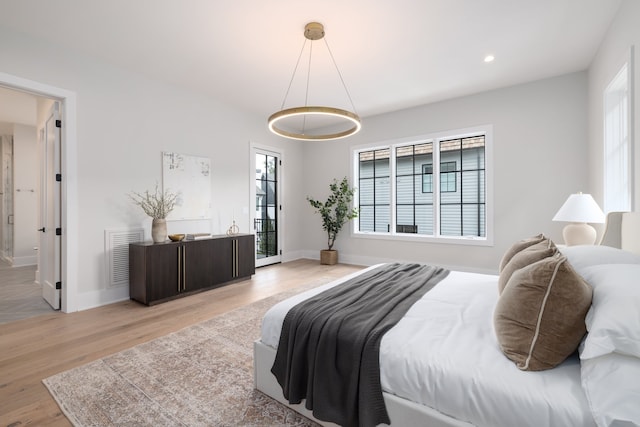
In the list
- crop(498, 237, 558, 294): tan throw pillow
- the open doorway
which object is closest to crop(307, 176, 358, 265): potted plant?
crop(498, 237, 558, 294): tan throw pillow

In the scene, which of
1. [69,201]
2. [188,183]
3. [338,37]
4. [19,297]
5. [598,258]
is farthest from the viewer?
[188,183]

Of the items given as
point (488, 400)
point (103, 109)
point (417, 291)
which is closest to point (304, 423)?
point (488, 400)

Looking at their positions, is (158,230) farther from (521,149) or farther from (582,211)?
(521,149)

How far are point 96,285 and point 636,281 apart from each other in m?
4.68

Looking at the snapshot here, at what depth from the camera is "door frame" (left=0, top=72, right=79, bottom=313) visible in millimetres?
3377

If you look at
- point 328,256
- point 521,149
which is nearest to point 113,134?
point 328,256

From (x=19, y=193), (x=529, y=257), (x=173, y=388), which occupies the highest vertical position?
(x=19, y=193)

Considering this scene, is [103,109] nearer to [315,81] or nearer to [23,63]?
[23,63]

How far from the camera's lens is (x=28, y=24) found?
2.94 meters

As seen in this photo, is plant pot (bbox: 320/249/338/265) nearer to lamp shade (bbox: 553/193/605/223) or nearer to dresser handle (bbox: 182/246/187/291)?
dresser handle (bbox: 182/246/187/291)

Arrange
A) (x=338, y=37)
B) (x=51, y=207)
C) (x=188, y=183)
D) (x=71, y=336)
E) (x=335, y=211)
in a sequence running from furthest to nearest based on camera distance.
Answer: (x=335, y=211)
(x=188, y=183)
(x=51, y=207)
(x=338, y=37)
(x=71, y=336)

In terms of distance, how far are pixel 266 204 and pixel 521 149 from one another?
175 inches

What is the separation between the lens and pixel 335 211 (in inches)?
246

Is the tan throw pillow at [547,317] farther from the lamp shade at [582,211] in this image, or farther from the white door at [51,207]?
the white door at [51,207]
